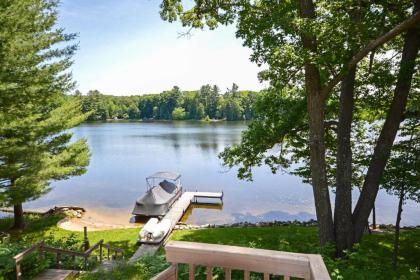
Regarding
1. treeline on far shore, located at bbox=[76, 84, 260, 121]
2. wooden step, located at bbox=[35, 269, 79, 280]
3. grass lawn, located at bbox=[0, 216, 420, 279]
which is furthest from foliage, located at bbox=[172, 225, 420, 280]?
treeline on far shore, located at bbox=[76, 84, 260, 121]

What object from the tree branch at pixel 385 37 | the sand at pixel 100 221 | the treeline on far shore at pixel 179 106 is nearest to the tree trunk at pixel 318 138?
the tree branch at pixel 385 37

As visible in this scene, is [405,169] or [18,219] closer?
[405,169]

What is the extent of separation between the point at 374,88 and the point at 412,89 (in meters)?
1.19

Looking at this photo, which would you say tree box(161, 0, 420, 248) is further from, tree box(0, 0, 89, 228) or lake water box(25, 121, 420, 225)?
lake water box(25, 121, 420, 225)

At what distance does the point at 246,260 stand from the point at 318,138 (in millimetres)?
7046

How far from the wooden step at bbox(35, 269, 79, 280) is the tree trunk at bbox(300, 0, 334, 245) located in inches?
256

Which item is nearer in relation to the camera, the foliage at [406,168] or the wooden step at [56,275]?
the wooden step at [56,275]

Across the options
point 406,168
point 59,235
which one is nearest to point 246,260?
point 406,168

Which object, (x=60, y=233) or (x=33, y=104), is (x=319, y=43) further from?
(x=60, y=233)

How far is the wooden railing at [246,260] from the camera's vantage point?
2199mm

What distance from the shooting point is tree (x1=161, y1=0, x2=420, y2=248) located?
7.28 meters

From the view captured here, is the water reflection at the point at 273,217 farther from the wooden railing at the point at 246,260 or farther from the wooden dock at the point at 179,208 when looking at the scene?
the wooden railing at the point at 246,260

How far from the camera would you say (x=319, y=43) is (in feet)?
25.1

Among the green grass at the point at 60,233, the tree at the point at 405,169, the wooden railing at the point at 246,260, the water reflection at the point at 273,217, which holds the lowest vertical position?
the water reflection at the point at 273,217
